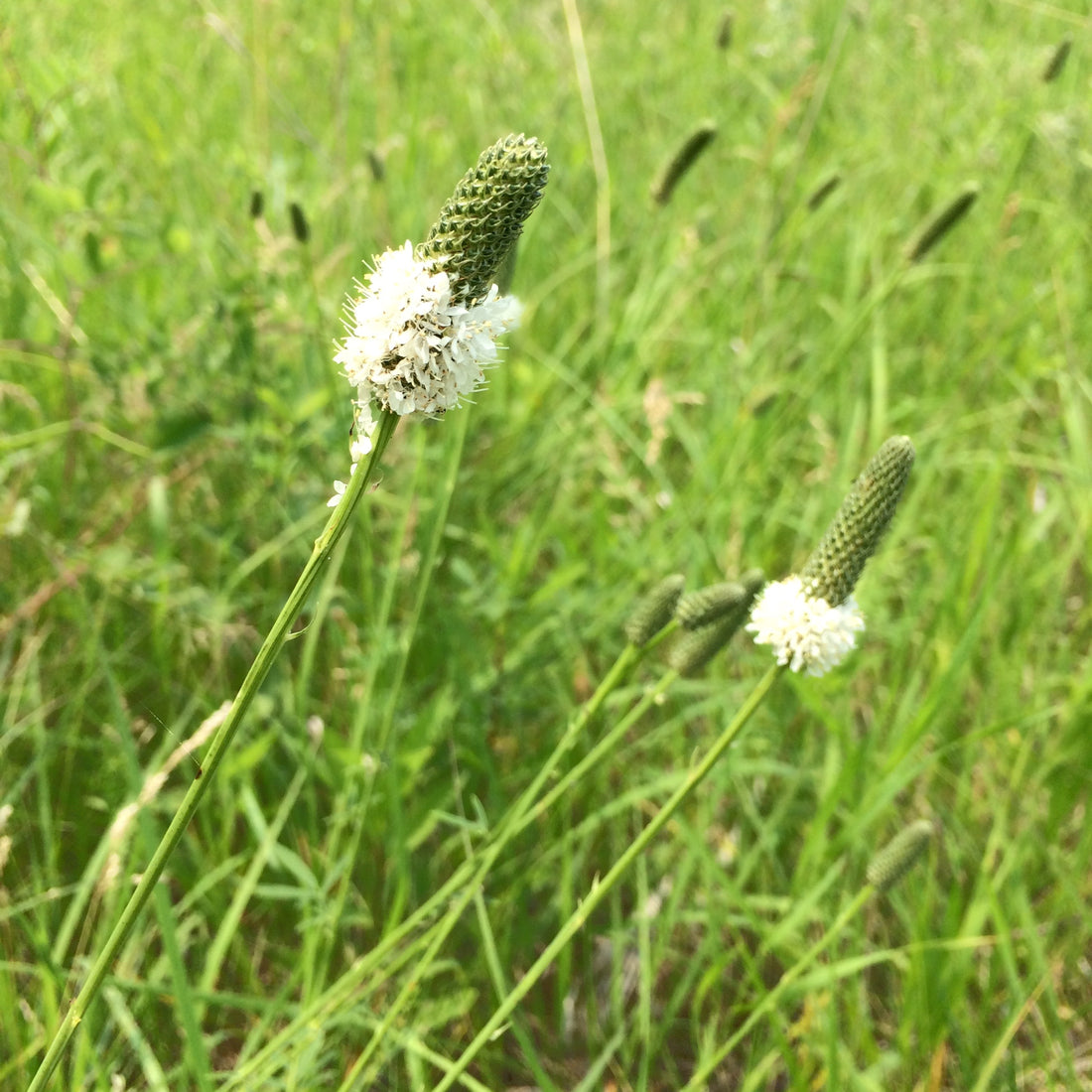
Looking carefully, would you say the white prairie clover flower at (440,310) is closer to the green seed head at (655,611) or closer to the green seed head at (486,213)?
the green seed head at (486,213)

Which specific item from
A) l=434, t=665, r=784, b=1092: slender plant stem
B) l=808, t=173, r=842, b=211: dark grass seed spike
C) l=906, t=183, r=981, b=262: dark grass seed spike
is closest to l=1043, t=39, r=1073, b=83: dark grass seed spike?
l=808, t=173, r=842, b=211: dark grass seed spike

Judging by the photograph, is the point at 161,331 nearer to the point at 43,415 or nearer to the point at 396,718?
the point at 43,415

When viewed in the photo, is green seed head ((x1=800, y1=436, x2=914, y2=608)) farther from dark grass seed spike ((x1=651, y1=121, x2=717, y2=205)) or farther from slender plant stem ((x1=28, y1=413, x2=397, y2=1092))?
dark grass seed spike ((x1=651, y1=121, x2=717, y2=205))

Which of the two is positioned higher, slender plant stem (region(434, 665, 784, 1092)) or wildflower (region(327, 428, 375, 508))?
wildflower (region(327, 428, 375, 508))

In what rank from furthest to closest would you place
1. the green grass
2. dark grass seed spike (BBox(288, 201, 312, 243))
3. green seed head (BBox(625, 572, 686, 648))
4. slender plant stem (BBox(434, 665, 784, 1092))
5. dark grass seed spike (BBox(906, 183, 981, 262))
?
1. dark grass seed spike (BBox(906, 183, 981, 262))
2. dark grass seed spike (BBox(288, 201, 312, 243))
3. the green grass
4. green seed head (BBox(625, 572, 686, 648))
5. slender plant stem (BBox(434, 665, 784, 1092))

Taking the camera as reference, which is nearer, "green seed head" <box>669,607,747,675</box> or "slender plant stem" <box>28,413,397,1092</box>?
"slender plant stem" <box>28,413,397,1092</box>

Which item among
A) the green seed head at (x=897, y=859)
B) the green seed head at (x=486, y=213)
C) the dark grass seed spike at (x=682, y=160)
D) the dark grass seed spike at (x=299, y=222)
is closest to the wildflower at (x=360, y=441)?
the green seed head at (x=486, y=213)
